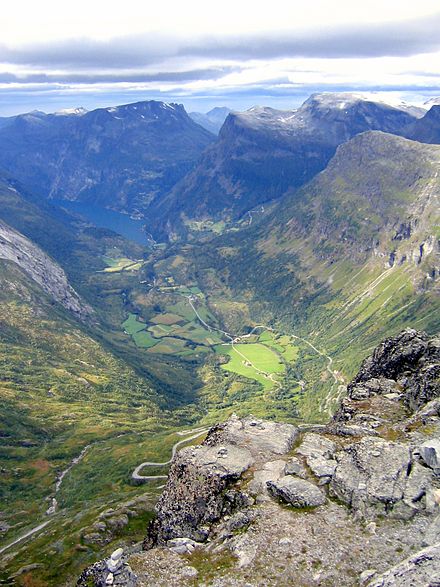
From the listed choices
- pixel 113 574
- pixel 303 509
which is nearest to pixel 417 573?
pixel 303 509

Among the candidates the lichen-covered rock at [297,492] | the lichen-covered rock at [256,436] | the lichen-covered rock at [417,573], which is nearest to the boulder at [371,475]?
the lichen-covered rock at [297,492]

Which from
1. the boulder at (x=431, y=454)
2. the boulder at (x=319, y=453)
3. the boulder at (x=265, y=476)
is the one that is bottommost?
the boulder at (x=265, y=476)

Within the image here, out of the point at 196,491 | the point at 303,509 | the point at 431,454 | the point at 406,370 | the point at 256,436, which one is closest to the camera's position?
the point at 431,454

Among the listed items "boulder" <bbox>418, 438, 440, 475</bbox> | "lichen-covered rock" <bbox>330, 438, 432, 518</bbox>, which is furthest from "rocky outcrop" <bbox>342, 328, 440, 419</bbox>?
"lichen-covered rock" <bbox>330, 438, 432, 518</bbox>

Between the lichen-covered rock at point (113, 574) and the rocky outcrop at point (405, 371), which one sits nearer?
the lichen-covered rock at point (113, 574)

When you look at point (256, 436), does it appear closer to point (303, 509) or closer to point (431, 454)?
point (303, 509)

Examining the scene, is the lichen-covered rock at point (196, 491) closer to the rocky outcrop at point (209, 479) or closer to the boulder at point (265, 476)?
the rocky outcrop at point (209, 479)

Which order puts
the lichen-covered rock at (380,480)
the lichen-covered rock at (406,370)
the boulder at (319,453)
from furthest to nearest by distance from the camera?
the lichen-covered rock at (406,370) < the boulder at (319,453) < the lichen-covered rock at (380,480)
